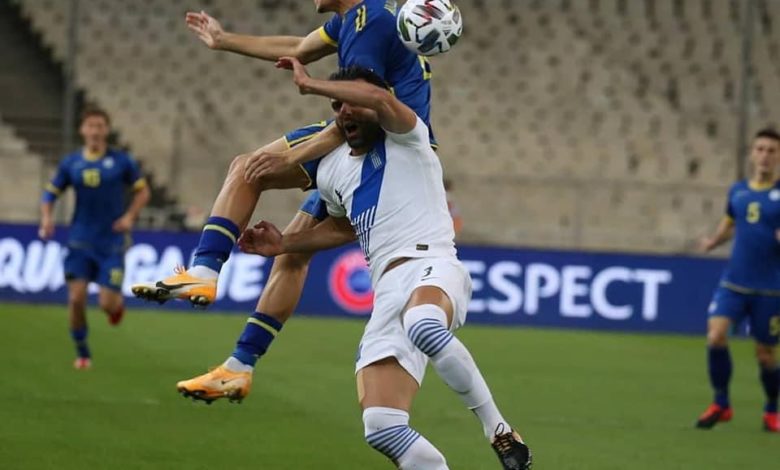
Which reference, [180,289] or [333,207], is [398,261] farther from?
[180,289]

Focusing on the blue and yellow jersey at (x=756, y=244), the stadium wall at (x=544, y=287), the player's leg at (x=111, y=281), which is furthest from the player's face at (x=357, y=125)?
the stadium wall at (x=544, y=287)

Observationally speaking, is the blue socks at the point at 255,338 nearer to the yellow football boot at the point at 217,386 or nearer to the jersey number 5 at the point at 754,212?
the yellow football boot at the point at 217,386

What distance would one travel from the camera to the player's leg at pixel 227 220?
7.70 meters

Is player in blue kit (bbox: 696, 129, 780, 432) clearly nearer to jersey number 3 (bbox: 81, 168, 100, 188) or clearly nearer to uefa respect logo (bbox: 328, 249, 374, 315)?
jersey number 3 (bbox: 81, 168, 100, 188)

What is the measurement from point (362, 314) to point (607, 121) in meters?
6.74

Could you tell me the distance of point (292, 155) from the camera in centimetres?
786

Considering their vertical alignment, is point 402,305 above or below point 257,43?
below

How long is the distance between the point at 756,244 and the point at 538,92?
1319 centimetres

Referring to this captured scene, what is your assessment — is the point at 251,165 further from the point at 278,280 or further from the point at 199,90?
the point at 199,90

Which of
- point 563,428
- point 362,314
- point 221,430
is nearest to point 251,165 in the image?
point 221,430

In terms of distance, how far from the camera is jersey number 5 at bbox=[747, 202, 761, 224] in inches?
476

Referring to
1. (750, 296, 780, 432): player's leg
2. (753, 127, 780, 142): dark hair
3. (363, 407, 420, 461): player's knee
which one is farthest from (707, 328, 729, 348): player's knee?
(363, 407, 420, 461): player's knee

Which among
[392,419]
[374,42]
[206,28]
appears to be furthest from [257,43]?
[392,419]

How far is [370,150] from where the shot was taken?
7609 mm
